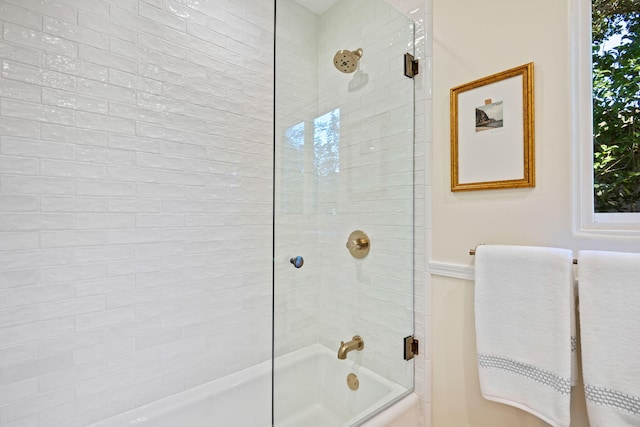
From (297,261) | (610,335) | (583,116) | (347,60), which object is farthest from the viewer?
(347,60)

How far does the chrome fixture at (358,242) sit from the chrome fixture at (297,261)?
0.91ft

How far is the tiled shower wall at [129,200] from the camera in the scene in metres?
1.12

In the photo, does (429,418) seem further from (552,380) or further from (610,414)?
(610,414)

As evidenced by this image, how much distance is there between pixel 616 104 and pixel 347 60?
1.04 metres

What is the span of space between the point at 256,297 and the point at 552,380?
4.53 feet

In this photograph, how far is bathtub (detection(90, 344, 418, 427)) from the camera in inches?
50.5

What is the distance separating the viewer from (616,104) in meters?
1.01

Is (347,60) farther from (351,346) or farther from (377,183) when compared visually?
(351,346)

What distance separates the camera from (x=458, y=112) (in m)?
1.30

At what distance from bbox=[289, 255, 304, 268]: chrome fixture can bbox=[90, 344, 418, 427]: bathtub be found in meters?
0.42

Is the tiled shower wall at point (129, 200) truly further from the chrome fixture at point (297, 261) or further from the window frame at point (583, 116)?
the window frame at point (583, 116)

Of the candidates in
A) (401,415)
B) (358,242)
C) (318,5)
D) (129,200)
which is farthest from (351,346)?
(318,5)

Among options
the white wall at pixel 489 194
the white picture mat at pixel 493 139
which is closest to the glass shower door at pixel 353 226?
the white wall at pixel 489 194

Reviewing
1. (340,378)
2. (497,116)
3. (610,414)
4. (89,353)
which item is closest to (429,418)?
(340,378)
